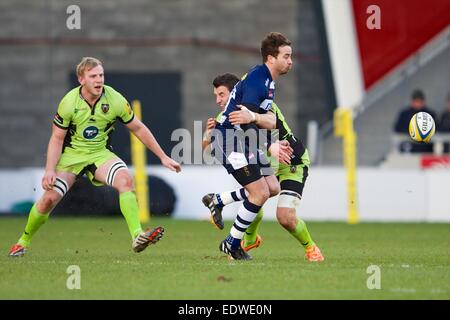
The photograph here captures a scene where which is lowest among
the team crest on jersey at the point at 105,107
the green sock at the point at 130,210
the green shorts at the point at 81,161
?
the green sock at the point at 130,210

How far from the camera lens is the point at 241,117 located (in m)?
11.0

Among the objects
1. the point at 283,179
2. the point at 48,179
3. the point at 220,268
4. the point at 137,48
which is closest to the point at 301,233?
the point at 283,179

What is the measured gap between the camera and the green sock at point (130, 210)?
11633 mm

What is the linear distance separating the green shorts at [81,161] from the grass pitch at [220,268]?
36.2 inches

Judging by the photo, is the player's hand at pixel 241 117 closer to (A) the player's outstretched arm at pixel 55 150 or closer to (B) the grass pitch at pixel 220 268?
(B) the grass pitch at pixel 220 268

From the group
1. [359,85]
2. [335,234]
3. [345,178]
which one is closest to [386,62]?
[359,85]

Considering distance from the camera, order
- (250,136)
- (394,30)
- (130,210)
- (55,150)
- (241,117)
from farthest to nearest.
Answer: (394,30) < (55,150) < (130,210) < (250,136) < (241,117)

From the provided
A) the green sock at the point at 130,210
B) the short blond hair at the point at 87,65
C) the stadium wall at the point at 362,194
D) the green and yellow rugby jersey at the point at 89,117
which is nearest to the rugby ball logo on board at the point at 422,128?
the green and yellow rugby jersey at the point at 89,117

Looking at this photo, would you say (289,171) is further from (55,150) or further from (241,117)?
(55,150)

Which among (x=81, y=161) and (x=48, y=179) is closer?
(x=48, y=179)

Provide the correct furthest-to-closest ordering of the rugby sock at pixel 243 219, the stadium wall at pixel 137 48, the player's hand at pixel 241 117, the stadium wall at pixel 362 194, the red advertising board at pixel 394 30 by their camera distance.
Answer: the stadium wall at pixel 137 48, the red advertising board at pixel 394 30, the stadium wall at pixel 362 194, the rugby sock at pixel 243 219, the player's hand at pixel 241 117

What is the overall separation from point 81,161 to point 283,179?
2056 millimetres

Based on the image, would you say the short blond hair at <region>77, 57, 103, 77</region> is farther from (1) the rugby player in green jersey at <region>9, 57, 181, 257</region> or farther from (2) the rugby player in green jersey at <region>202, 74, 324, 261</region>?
(2) the rugby player in green jersey at <region>202, 74, 324, 261</region>
